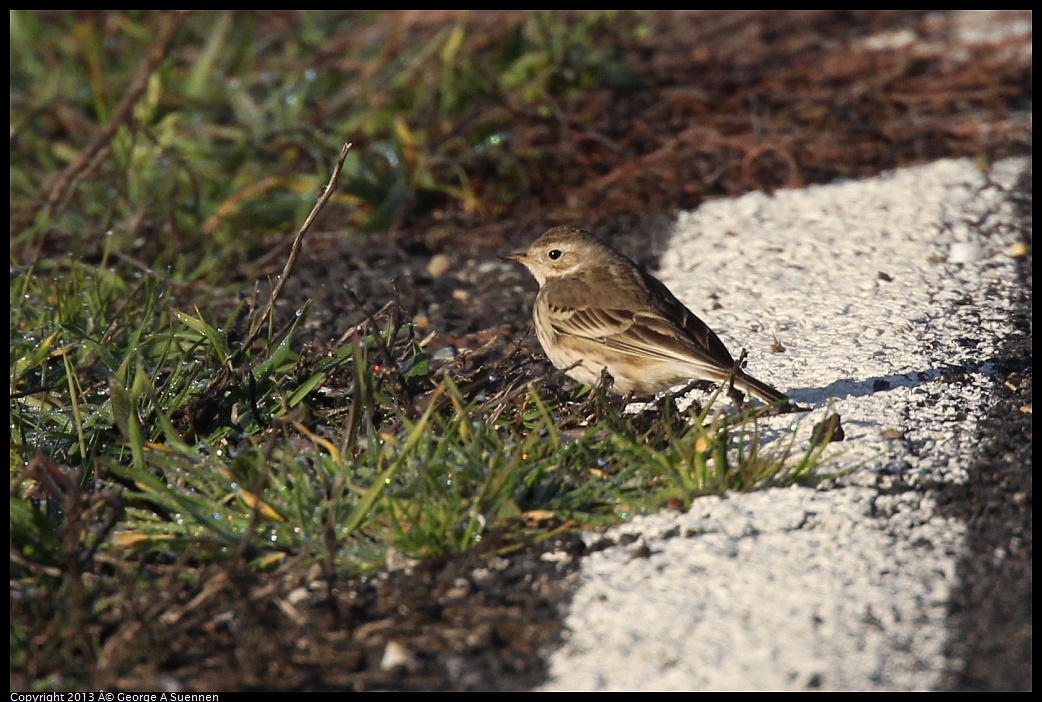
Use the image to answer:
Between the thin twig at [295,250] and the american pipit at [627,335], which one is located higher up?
the thin twig at [295,250]

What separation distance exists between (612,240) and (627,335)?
2176 mm

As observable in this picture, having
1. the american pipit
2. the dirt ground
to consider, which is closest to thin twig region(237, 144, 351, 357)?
the dirt ground

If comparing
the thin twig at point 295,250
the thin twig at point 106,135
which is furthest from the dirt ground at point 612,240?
the thin twig at point 106,135

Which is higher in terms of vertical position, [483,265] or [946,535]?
[946,535]

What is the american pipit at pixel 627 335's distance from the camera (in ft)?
15.9

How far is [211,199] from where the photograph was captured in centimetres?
797

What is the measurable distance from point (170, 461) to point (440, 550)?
98cm

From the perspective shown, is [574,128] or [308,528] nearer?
[308,528]

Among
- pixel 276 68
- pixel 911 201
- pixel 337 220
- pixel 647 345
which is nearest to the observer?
pixel 647 345

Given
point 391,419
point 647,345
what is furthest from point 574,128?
point 391,419

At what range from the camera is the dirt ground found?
3451 millimetres

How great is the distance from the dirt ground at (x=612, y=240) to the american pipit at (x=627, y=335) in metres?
0.45

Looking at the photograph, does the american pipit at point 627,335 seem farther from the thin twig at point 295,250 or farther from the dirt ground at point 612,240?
the thin twig at point 295,250
